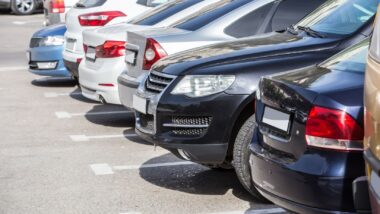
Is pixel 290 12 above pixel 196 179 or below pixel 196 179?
above

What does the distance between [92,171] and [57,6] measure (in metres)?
7.87

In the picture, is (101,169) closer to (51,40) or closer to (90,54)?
(90,54)

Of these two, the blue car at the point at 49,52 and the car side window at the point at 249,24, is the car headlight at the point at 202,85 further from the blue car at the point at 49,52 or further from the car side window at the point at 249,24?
the blue car at the point at 49,52

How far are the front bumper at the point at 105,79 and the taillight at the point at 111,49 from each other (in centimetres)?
6

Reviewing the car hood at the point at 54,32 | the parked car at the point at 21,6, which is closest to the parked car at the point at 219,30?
the car hood at the point at 54,32

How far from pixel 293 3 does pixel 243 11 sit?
19.3 inches

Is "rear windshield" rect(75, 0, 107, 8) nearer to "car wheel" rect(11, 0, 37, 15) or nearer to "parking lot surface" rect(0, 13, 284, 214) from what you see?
"parking lot surface" rect(0, 13, 284, 214)

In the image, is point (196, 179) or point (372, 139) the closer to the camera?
point (372, 139)

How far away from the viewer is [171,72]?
7328 millimetres

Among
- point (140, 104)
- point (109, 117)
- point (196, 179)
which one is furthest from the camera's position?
point (109, 117)

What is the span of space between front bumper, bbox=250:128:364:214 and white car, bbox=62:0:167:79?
7.25 meters

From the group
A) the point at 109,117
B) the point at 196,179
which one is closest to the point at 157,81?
the point at 196,179

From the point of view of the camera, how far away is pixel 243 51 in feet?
23.8

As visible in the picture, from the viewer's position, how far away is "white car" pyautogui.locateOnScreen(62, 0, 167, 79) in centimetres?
1229
